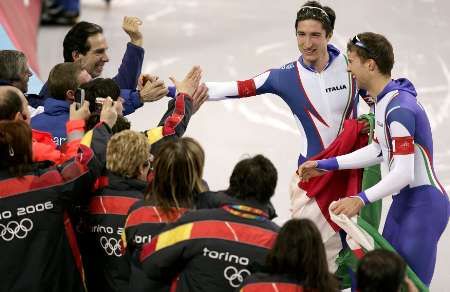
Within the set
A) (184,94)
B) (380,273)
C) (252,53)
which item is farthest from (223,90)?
(252,53)

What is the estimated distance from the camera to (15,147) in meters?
4.57

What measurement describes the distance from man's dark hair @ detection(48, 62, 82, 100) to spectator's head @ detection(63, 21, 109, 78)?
0.86 meters

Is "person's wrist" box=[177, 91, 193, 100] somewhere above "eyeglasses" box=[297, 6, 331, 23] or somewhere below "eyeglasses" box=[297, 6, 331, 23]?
below

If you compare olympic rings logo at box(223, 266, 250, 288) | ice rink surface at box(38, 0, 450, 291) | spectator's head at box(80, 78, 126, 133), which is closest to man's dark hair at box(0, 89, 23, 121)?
spectator's head at box(80, 78, 126, 133)

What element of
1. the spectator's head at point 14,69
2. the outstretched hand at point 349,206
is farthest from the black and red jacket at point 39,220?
the outstretched hand at point 349,206

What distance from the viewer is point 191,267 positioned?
416 cm

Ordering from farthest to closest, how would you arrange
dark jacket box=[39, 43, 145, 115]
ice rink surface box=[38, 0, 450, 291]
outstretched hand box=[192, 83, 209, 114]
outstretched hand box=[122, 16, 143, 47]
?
ice rink surface box=[38, 0, 450, 291] → dark jacket box=[39, 43, 145, 115] → outstretched hand box=[122, 16, 143, 47] → outstretched hand box=[192, 83, 209, 114]

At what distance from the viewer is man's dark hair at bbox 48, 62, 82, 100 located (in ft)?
18.5

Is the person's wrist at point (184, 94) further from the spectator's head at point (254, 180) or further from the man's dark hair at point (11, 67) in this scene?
the spectator's head at point (254, 180)

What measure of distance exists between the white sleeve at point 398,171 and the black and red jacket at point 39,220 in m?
1.43

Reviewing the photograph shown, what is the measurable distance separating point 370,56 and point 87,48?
7.07 ft

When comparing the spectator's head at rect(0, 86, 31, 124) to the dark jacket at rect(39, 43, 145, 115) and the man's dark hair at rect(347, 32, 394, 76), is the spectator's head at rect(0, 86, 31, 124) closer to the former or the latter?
the dark jacket at rect(39, 43, 145, 115)

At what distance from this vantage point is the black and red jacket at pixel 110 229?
466 centimetres

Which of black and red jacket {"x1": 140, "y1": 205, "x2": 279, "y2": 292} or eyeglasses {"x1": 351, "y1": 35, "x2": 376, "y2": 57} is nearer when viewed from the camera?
black and red jacket {"x1": 140, "y1": 205, "x2": 279, "y2": 292}
